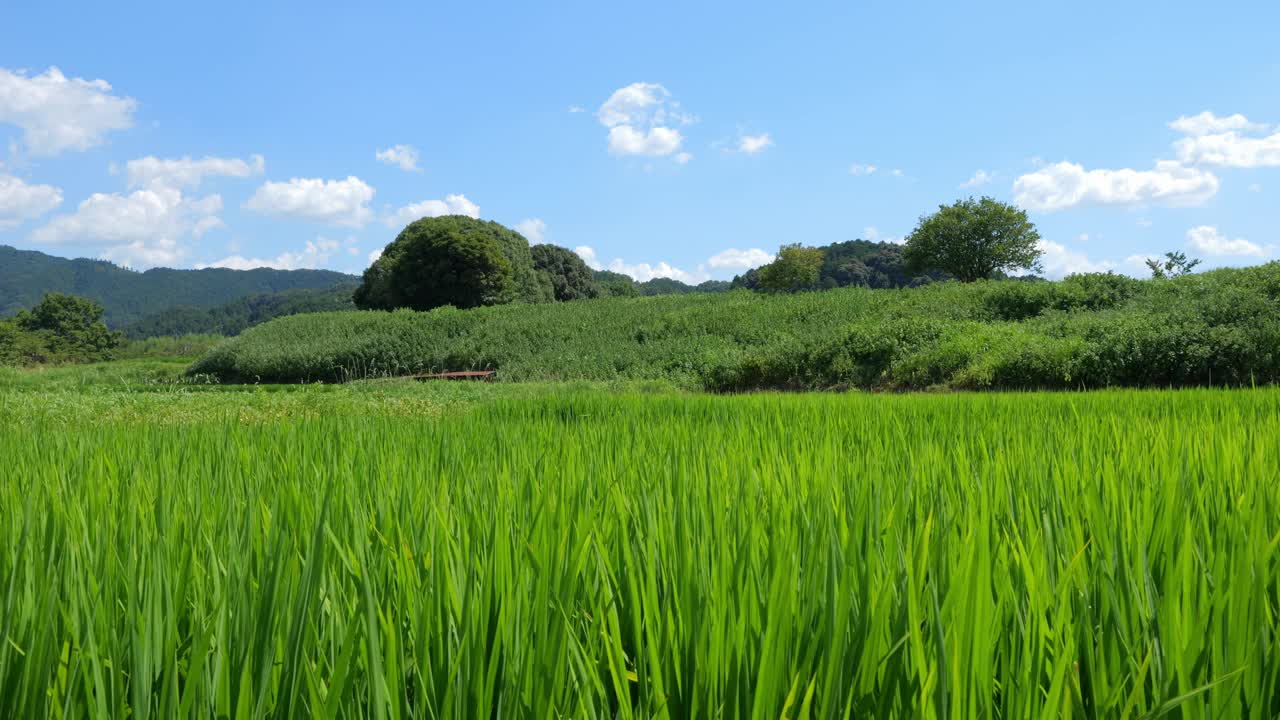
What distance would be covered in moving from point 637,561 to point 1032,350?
1227 centimetres

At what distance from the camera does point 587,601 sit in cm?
103

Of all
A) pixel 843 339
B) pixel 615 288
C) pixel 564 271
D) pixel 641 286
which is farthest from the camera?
pixel 641 286

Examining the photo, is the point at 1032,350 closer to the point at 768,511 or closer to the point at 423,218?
the point at 768,511

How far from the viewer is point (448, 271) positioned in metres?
36.0

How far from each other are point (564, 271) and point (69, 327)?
3262 centimetres

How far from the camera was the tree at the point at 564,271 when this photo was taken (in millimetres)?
50438

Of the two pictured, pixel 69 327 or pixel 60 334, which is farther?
pixel 69 327

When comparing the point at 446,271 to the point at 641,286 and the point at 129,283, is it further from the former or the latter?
the point at 129,283

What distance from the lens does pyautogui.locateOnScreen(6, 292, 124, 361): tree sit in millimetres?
44812

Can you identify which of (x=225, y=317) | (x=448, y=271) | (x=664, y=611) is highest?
(x=225, y=317)

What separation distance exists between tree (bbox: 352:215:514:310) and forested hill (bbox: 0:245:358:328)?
128984 millimetres

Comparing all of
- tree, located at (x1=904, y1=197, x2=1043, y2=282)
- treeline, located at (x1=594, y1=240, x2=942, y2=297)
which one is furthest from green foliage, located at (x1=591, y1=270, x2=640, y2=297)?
tree, located at (x1=904, y1=197, x2=1043, y2=282)

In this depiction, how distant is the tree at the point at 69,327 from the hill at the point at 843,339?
90.2ft

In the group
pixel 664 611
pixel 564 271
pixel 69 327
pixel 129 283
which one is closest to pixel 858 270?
pixel 564 271
